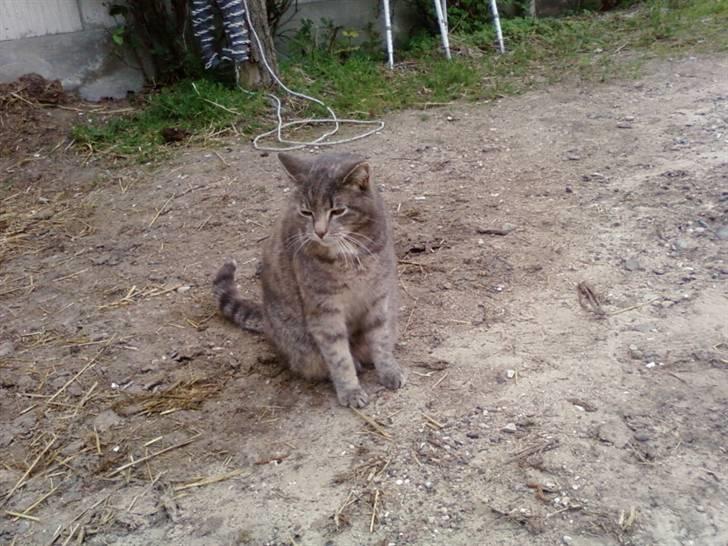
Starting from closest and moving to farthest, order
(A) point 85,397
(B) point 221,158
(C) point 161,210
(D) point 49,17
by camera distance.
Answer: (A) point 85,397, (C) point 161,210, (B) point 221,158, (D) point 49,17

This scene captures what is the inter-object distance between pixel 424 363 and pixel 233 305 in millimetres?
1093

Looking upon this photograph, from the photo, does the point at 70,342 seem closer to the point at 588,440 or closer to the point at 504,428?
the point at 504,428

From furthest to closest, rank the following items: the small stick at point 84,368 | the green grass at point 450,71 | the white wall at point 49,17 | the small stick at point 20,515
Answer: the white wall at point 49,17
the green grass at point 450,71
the small stick at point 84,368
the small stick at point 20,515

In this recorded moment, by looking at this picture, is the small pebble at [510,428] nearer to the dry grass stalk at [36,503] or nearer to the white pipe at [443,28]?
the dry grass stalk at [36,503]

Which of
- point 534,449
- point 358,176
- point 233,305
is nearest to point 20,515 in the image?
point 233,305

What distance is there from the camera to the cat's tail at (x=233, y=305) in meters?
3.91

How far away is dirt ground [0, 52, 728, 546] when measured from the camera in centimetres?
269

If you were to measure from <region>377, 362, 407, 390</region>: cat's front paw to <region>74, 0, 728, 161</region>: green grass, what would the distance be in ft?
11.8

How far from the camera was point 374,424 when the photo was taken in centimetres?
314

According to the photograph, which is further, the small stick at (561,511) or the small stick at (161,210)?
the small stick at (161,210)

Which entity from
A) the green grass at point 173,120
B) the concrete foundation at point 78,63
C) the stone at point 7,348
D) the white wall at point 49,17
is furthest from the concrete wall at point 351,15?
the stone at point 7,348

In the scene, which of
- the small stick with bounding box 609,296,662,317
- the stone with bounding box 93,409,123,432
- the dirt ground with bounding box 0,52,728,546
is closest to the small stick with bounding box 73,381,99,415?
the dirt ground with bounding box 0,52,728,546

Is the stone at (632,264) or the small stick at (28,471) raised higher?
the stone at (632,264)

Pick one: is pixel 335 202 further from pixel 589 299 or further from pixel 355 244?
pixel 589 299
